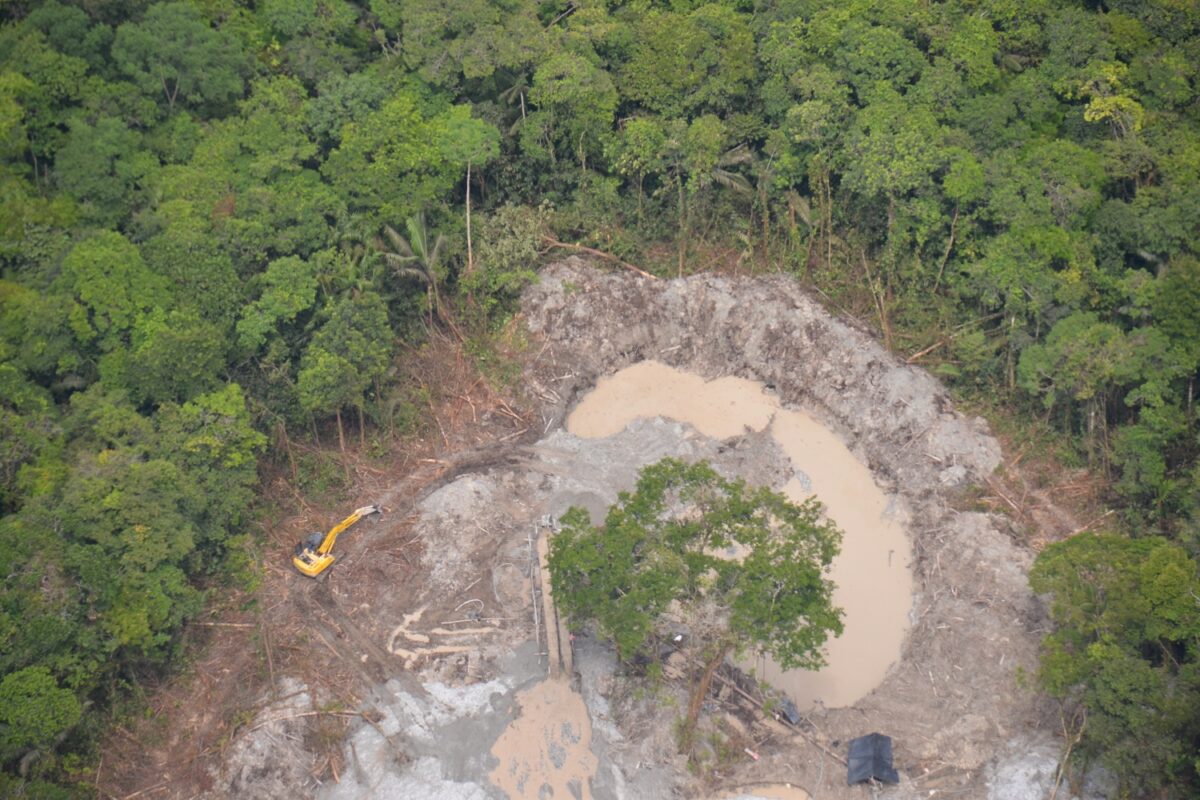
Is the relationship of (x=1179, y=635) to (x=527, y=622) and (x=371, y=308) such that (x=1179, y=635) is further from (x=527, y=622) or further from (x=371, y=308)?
(x=371, y=308)

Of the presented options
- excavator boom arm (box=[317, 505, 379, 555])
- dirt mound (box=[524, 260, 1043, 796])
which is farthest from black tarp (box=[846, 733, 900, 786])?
excavator boom arm (box=[317, 505, 379, 555])

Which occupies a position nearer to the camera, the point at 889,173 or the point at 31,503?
the point at 31,503

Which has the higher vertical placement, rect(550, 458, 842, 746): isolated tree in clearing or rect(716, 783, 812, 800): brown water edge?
rect(550, 458, 842, 746): isolated tree in clearing

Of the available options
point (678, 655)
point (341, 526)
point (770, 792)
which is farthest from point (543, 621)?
point (770, 792)

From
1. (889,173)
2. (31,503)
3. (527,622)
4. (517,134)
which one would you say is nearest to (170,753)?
(31,503)

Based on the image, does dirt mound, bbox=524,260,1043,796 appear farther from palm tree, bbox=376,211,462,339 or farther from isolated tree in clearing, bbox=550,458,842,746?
isolated tree in clearing, bbox=550,458,842,746
